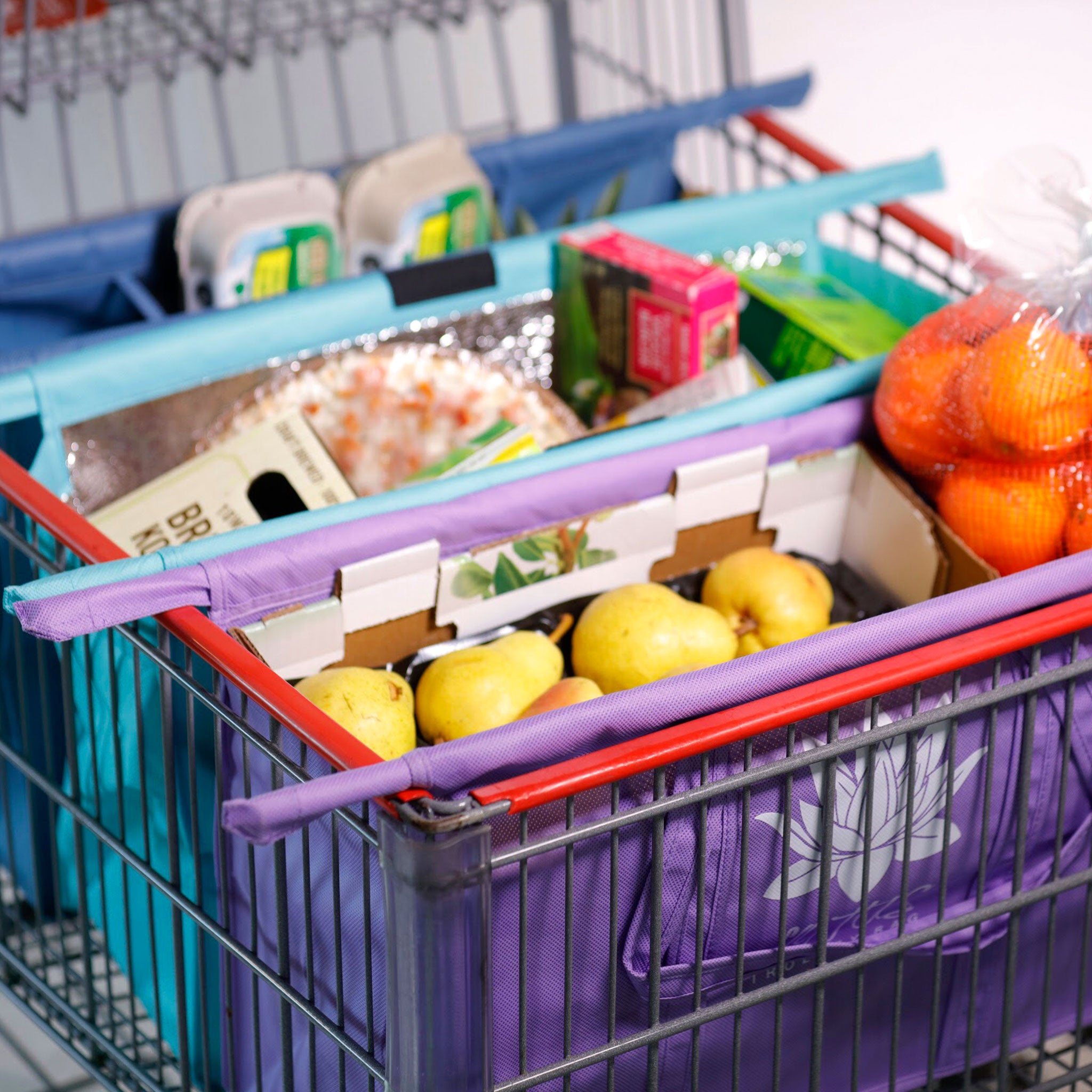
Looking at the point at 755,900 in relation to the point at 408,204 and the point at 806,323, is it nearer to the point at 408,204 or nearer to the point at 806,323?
the point at 806,323

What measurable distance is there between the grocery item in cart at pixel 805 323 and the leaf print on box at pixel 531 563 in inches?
13.6

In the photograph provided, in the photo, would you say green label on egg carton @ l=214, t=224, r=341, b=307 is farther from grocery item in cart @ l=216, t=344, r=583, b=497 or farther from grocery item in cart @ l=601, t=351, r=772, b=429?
grocery item in cart @ l=601, t=351, r=772, b=429

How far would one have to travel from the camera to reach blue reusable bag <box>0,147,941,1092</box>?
1014 mm

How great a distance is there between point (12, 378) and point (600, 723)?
1.90 feet

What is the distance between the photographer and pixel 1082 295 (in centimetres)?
107

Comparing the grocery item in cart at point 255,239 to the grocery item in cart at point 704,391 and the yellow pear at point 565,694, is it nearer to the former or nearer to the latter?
the grocery item in cart at point 704,391

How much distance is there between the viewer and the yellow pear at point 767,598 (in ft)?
3.64

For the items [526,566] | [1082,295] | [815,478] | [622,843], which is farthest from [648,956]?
[1082,295]

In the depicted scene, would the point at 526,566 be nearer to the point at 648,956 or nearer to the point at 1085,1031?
the point at 648,956

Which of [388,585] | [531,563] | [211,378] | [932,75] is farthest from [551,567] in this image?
[932,75]

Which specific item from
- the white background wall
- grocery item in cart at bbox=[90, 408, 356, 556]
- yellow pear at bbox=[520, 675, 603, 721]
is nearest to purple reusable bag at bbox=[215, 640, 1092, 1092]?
Answer: yellow pear at bbox=[520, 675, 603, 721]

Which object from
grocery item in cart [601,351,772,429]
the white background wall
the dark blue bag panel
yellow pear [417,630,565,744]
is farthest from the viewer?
the white background wall

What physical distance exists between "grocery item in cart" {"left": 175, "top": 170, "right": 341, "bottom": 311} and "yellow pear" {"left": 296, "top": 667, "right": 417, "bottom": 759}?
23.0 inches

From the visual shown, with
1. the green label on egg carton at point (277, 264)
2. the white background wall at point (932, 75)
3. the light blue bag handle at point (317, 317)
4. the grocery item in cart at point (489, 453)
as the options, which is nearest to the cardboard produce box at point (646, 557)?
the grocery item in cart at point (489, 453)
